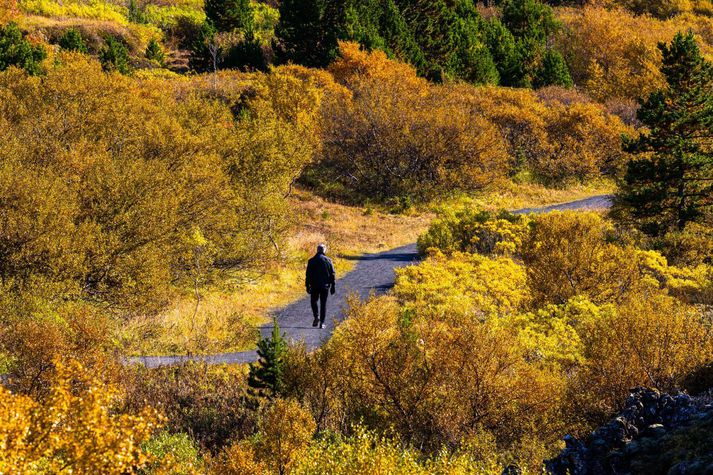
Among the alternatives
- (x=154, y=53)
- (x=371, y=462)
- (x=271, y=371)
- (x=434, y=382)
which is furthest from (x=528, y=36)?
(x=371, y=462)

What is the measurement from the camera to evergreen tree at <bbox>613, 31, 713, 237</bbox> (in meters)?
28.8

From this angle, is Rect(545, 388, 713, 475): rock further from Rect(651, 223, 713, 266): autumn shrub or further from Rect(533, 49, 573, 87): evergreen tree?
Rect(533, 49, 573, 87): evergreen tree

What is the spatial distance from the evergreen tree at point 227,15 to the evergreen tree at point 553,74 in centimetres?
3210

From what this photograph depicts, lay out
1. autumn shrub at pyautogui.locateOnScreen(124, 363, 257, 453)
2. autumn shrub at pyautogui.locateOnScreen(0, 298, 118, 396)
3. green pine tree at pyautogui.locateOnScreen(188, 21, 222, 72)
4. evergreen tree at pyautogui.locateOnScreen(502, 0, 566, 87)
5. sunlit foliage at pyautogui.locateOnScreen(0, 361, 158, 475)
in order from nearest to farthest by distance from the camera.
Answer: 1. sunlit foliage at pyautogui.locateOnScreen(0, 361, 158, 475)
2. autumn shrub at pyautogui.locateOnScreen(0, 298, 118, 396)
3. autumn shrub at pyautogui.locateOnScreen(124, 363, 257, 453)
4. green pine tree at pyautogui.locateOnScreen(188, 21, 222, 72)
5. evergreen tree at pyautogui.locateOnScreen(502, 0, 566, 87)

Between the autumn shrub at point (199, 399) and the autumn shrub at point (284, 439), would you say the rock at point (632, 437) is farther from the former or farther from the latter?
the autumn shrub at point (199, 399)

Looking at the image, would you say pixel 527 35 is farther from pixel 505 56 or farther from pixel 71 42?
pixel 71 42

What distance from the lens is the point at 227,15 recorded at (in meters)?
67.6

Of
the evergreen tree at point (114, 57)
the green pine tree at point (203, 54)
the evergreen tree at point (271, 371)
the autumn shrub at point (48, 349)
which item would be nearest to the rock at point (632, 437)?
the evergreen tree at point (271, 371)

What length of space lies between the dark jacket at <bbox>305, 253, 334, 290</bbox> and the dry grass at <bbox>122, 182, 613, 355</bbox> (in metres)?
5.87

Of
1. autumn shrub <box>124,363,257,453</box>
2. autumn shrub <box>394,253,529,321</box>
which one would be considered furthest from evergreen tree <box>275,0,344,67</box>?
autumn shrub <box>124,363,257,453</box>

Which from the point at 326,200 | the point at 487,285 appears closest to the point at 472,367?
the point at 487,285

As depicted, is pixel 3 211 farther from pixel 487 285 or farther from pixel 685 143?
pixel 685 143

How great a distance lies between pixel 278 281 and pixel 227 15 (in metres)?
50.3

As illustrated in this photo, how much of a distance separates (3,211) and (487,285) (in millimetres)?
16860
